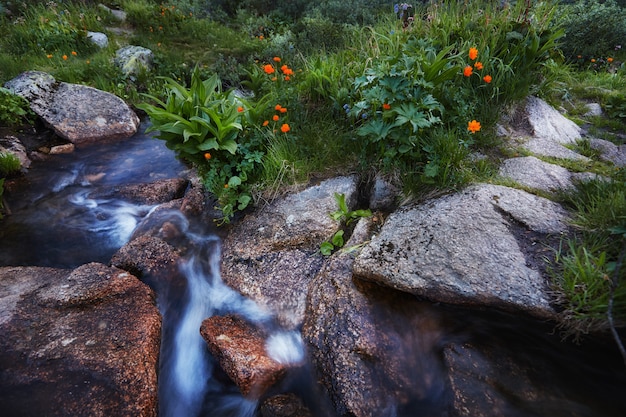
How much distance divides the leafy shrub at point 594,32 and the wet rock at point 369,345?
19.4ft

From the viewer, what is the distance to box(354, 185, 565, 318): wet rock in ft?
7.39

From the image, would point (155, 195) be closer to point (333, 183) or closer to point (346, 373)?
point (333, 183)

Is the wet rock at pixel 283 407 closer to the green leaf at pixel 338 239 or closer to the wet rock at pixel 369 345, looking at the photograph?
the wet rock at pixel 369 345

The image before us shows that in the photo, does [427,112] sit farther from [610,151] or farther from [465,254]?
[610,151]

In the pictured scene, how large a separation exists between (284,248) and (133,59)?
635 centimetres

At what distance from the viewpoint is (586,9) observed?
6.03 metres

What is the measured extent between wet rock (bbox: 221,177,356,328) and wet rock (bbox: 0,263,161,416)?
32.8 inches

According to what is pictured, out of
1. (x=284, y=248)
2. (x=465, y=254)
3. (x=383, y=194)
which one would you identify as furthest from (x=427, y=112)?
(x=284, y=248)

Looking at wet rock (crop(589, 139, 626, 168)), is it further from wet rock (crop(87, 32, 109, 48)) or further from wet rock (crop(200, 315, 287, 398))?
wet rock (crop(87, 32, 109, 48))

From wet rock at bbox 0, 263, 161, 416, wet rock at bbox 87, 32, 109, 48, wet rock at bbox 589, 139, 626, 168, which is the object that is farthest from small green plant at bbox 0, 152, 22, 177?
wet rock at bbox 589, 139, 626, 168

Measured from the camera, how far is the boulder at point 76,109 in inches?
220

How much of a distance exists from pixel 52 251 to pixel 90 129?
291cm

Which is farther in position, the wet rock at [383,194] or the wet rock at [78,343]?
the wet rock at [383,194]

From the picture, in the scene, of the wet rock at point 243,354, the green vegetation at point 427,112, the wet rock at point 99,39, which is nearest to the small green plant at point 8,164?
the green vegetation at point 427,112
